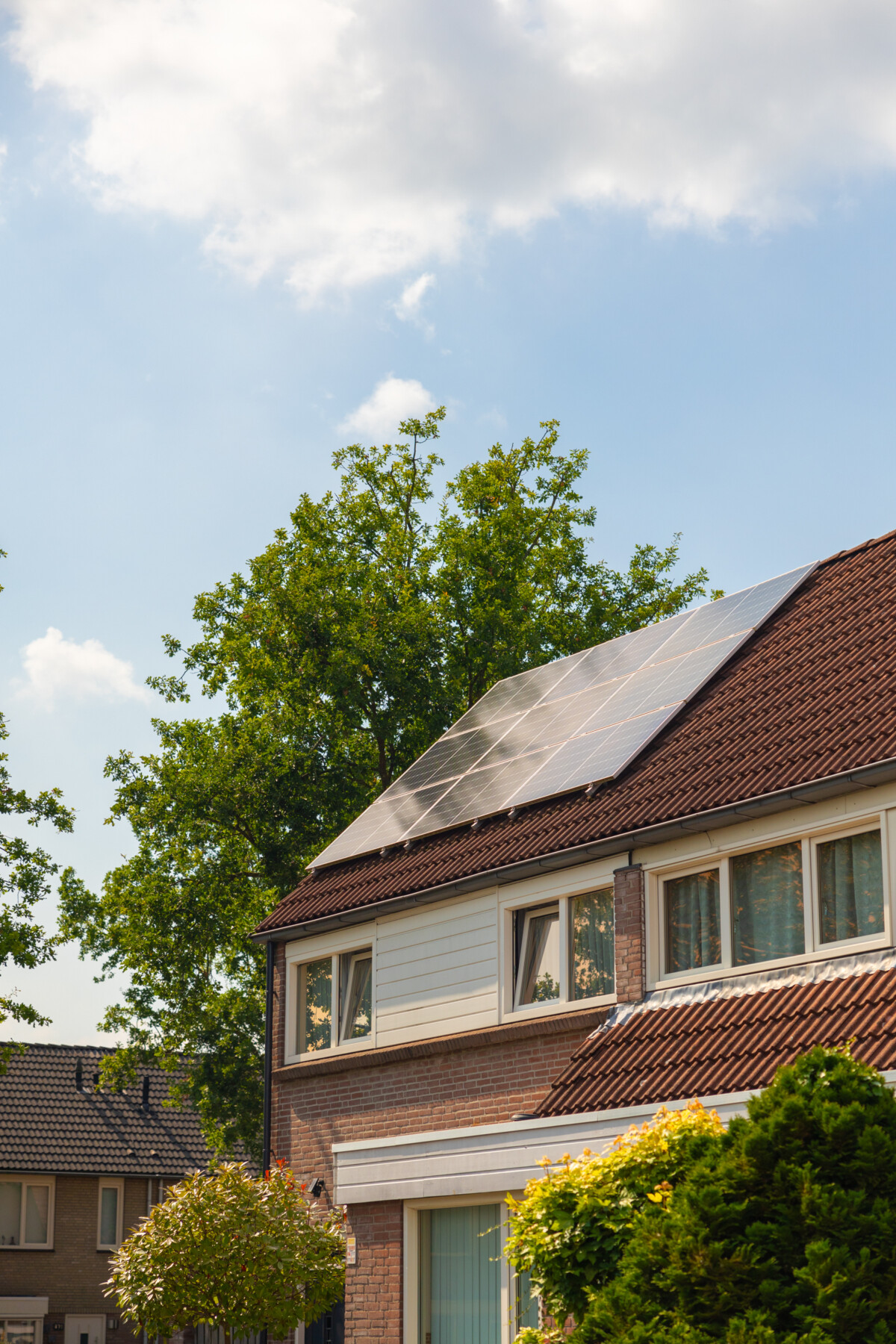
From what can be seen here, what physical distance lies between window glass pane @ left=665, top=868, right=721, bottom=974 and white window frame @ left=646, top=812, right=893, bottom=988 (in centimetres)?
6

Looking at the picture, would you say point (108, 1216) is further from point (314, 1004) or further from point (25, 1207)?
point (314, 1004)

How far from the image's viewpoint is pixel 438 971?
17750 mm

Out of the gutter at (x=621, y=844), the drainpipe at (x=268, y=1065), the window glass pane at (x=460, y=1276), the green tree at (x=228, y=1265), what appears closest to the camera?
the gutter at (x=621, y=844)

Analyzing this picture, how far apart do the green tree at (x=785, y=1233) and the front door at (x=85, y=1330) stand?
91.2 ft

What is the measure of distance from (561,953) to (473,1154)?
8.93 ft

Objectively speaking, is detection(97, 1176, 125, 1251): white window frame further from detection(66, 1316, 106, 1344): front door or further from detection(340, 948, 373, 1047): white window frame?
detection(340, 948, 373, 1047): white window frame

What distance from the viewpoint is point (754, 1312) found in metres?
8.15

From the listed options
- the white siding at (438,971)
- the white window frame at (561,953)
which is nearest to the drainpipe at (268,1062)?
the white siding at (438,971)

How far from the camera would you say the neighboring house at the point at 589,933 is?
13289 millimetres

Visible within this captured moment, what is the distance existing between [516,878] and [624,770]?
1.75 metres

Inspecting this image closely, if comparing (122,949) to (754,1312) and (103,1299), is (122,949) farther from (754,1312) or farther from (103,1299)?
(754,1312)

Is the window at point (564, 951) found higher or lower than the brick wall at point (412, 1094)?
higher

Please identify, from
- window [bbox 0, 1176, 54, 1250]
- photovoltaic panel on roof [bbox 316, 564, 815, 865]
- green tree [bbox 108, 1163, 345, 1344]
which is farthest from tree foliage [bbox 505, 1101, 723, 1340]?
window [bbox 0, 1176, 54, 1250]

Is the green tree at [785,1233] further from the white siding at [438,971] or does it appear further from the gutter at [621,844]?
the white siding at [438,971]
